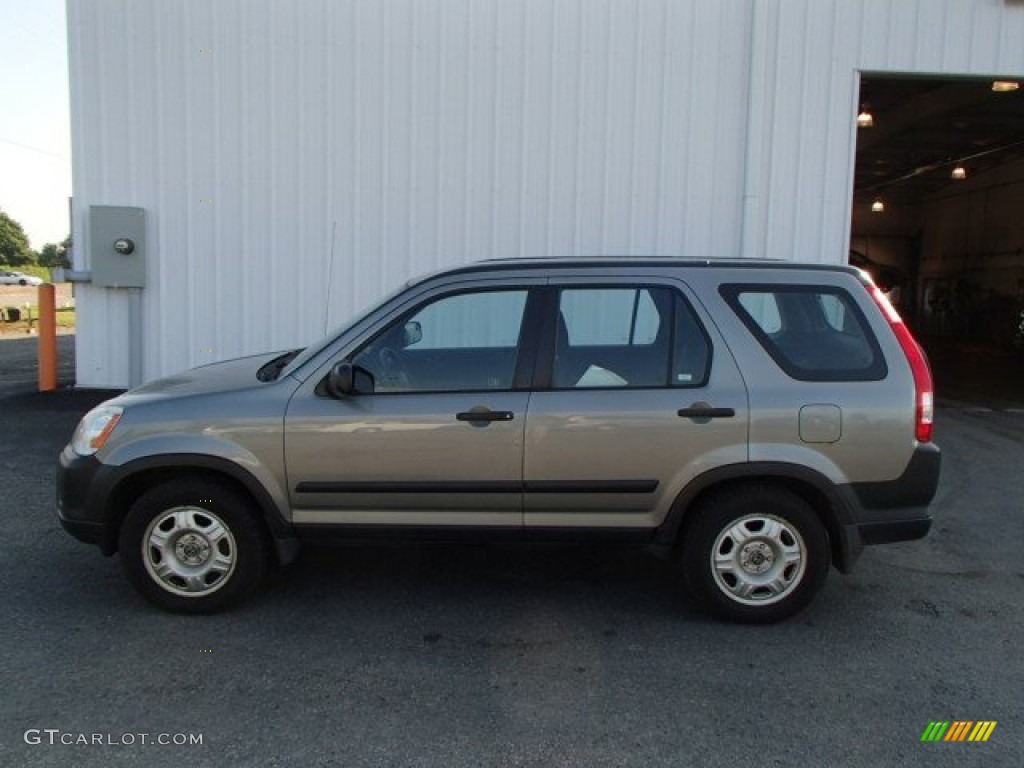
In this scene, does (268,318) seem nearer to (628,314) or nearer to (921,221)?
(628,314)

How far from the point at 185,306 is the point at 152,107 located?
2.21 meters

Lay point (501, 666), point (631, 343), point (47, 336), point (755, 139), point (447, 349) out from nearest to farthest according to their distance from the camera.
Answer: point (501, 666)
point (631, 343)
point (447, 349)
point (755, 139)
point (47, 336)

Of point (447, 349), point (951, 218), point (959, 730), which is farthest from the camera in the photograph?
point (951, 218)

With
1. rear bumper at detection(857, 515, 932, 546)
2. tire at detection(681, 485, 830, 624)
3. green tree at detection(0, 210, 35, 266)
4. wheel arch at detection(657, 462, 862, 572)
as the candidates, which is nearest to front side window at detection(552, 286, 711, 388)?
wheel arch at detection(657, 462, 862, 572)

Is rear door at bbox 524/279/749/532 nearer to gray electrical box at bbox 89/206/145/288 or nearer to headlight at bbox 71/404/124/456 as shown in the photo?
headlight at bbox 71/404/124/456

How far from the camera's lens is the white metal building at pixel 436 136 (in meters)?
9.27

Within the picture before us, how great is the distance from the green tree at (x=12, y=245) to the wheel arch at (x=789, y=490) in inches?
4039

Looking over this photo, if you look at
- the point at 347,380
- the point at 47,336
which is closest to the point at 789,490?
the point at 347,380

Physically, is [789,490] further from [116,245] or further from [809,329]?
[116,245]

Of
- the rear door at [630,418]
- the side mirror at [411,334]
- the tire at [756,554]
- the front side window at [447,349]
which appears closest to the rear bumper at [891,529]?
the tire at [756,554]

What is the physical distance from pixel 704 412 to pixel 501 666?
148cm

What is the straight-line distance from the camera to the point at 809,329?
163 inches

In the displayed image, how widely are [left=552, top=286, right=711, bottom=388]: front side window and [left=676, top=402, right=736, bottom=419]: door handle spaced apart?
0.38 feet

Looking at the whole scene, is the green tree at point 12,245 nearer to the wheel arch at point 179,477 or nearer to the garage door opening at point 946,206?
the garage door opening at point 946,206
